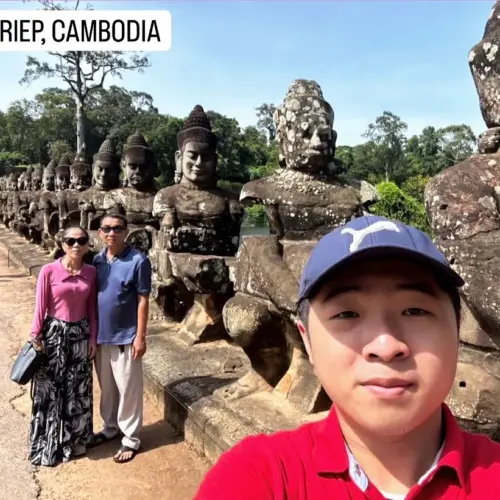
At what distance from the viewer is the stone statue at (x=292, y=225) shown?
128 inches

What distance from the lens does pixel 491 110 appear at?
2492 mm

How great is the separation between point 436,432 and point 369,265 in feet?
1.19

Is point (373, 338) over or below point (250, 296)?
over

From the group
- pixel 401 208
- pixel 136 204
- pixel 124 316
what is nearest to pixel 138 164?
pixel 136 204

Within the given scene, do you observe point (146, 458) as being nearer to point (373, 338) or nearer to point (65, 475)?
point (65, 475)

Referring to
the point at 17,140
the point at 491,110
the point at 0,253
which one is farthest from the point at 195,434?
the point at 17,140

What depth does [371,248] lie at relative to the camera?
1.02 meters

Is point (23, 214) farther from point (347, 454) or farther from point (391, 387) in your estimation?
point (391, 387)

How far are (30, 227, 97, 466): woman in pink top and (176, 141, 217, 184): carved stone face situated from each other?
173 centimetres

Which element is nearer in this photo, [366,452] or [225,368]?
[366,452]

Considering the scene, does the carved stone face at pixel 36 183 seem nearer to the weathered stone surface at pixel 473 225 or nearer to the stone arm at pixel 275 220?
the stone arm at pixel 275 220

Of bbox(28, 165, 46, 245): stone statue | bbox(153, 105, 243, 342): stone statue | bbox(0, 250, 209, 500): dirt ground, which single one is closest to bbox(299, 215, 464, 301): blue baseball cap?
bbox(0, 250, 209, 500): dirt ground

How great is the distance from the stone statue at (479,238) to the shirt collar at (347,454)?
113cm

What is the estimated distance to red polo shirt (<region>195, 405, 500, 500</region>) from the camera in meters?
1.04
